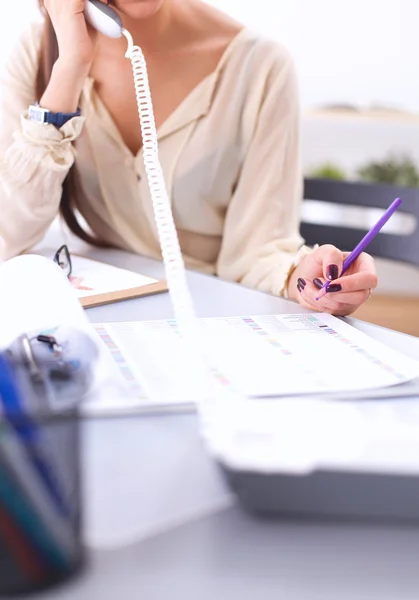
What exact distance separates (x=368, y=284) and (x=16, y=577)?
0.55 metres

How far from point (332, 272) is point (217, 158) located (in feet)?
1.46

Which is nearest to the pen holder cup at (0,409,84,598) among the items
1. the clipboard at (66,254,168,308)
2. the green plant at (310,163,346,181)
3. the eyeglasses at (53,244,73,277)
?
the clipboard at (66,254,168,308)

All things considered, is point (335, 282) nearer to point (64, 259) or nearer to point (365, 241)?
point (365, 241)

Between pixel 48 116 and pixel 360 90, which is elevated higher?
pixel 48 116

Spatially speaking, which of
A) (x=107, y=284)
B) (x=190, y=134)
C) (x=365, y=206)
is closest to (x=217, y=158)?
(x=190, y=134)

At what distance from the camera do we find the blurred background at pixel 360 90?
2615 millimetres

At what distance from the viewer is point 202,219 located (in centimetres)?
123

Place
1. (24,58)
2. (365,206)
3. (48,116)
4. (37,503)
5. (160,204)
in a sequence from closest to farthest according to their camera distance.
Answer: (37,503) < (160,204) < (48,116) < (24,58) < (365,206)

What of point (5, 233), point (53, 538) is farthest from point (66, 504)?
point (5, 233)

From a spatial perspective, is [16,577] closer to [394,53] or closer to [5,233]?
[5,233]

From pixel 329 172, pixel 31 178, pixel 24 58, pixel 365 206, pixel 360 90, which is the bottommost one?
pixel 329 172

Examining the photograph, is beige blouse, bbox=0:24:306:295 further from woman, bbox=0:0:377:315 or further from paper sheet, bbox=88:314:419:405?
paper sheet, bbox=88:314:419:405

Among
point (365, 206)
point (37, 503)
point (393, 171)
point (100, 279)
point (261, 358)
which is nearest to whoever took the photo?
point (37, 503)

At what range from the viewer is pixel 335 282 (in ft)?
2.61
